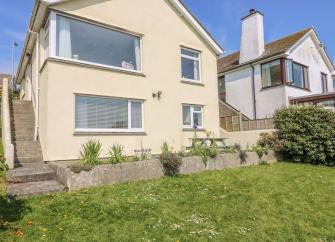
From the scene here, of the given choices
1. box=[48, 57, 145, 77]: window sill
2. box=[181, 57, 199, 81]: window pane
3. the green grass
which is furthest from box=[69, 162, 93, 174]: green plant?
box=[181, 57, 199, 81]: window pane

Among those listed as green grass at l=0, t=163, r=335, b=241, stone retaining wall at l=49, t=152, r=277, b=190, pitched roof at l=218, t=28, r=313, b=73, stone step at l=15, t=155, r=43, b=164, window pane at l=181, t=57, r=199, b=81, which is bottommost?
green grass at l=0, t=163, r=335, b=241

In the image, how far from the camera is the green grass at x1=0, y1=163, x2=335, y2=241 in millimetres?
5574

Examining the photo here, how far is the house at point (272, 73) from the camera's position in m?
22.5

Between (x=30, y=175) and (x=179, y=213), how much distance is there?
16.0ft

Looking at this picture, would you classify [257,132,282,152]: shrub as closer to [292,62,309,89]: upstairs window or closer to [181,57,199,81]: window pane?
[181,57,199,81]: window pane

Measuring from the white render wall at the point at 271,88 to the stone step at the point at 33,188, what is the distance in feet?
59.3

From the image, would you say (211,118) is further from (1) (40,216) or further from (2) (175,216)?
(1) (40,216)

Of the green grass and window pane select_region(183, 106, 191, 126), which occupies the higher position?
window pane select_region(183, 106, 191, 126)

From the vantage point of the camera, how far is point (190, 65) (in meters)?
17.2

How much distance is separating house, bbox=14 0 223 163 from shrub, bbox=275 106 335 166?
13.2 feet

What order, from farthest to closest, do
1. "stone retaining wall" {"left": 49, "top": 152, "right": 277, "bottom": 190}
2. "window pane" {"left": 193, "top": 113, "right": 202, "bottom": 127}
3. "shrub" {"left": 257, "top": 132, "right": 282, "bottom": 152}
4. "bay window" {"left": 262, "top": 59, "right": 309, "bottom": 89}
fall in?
"bay window" {"left": 262, "top": 59, "right": 309, "bottom": 89}, "window pane" {"left": 193, "top": 113, "right": 202, "bottom": 127}, "shrub" {"left": 257, "top": 132, "right": 282, "bottom": 152}, "stone retaining wall" {"left": 49, "top": 152, "right": 277, "bottom": 190}

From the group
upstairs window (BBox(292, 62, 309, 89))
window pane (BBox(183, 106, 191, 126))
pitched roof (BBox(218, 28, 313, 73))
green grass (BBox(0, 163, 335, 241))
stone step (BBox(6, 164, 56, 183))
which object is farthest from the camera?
upstairs window (BBox(292, 62, 309, 89))

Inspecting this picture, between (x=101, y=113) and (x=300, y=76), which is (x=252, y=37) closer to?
(x=300, y=76)

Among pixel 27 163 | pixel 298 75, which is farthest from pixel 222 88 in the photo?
pixel 27 163
